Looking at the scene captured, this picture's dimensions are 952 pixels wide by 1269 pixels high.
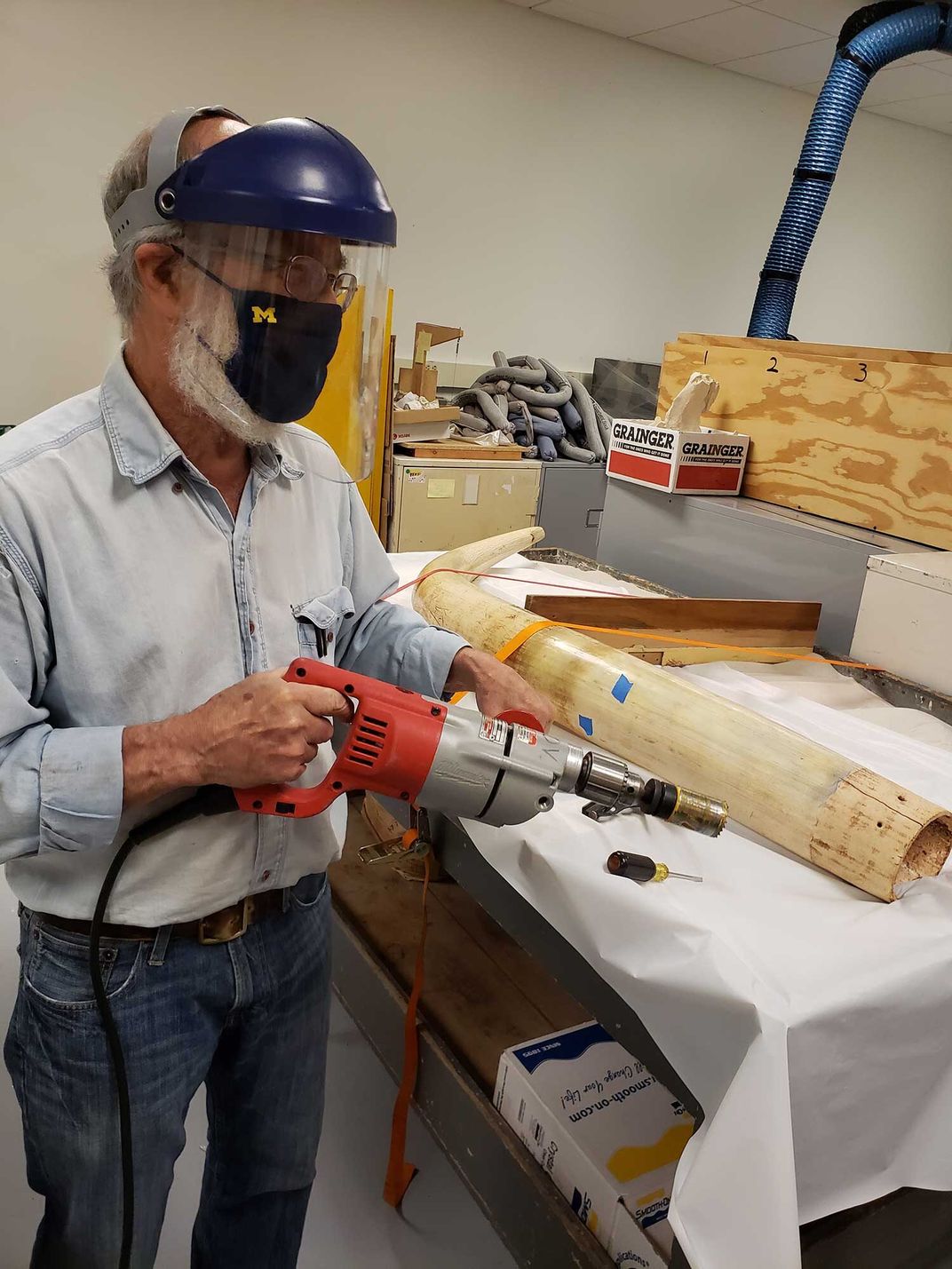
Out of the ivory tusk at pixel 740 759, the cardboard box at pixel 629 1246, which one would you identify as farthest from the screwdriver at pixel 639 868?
the cardboard box at pixel 629 1246

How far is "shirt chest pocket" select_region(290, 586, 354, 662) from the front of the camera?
1.11 metres

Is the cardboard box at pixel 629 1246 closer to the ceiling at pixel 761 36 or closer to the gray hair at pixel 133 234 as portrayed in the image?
the gray hair at pixel 133 234

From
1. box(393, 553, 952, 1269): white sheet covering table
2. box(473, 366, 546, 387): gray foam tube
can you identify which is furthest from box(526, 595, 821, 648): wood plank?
box(473, 366, 546, 387): gray foam tube

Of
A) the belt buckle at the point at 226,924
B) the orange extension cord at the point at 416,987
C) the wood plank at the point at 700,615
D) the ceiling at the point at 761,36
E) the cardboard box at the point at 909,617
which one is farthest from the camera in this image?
the ceiling at the point at 761,36

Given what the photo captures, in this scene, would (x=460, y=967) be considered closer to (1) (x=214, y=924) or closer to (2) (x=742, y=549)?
(1) (x=214, y=924)

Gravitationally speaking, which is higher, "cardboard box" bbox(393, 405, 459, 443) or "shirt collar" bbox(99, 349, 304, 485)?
"shirt collar" bbox(99, 349, 304, 485)

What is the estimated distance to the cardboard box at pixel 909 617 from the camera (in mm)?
1632

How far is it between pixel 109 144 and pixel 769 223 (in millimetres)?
4364

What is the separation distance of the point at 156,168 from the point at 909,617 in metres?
1.49

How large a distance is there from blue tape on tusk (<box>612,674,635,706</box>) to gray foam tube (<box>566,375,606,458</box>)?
3.59 metres

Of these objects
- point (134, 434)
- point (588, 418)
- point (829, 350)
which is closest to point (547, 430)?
point (588, 418)

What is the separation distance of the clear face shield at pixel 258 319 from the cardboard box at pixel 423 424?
306 centimetres

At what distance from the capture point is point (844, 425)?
6.89ft

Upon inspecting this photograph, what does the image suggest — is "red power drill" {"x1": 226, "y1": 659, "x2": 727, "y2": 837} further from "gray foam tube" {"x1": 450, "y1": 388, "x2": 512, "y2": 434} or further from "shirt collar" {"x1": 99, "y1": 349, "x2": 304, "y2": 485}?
"gray foam tube" {"x1": 450, "y1": 388, "x2": 512, "y2": 434}
